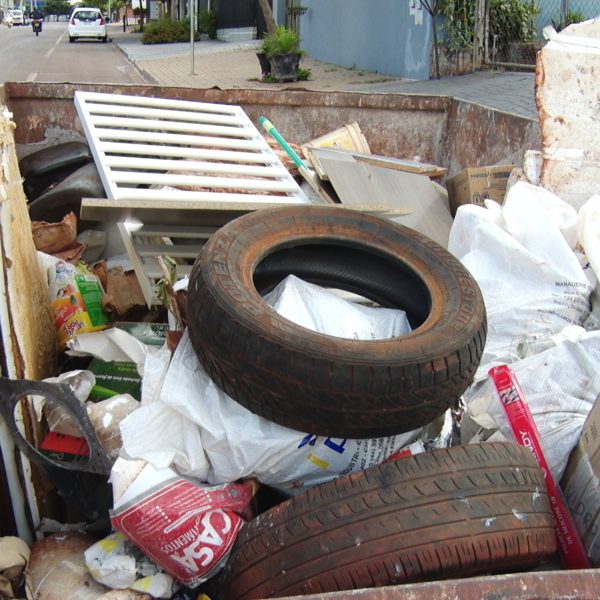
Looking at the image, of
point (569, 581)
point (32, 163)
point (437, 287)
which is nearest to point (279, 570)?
point (569, 581)

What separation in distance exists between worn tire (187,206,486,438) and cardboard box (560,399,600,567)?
0.34 m

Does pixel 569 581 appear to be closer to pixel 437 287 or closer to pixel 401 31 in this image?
pixel 437 287

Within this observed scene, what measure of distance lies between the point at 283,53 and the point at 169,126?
37.1 feet

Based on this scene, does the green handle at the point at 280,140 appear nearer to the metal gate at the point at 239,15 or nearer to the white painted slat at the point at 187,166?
the white painted slat at the point at 187,166

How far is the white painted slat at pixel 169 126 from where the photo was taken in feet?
11.8

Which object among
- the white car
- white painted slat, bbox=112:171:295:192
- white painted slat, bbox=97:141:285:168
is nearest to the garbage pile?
white painted slat, bbox=112:171:295:192

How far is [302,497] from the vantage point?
160cm

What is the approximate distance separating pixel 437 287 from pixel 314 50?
60.1 feet

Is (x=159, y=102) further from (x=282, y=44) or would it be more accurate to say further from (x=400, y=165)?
(x=282, y=44)

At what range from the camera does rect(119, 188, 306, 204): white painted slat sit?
2.81 m

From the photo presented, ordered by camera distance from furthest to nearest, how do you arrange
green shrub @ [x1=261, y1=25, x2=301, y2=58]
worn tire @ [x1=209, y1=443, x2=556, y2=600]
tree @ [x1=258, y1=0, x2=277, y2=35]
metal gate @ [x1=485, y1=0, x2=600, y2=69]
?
tree @ [x1=258, y1=0, x2=277, y2=35] → green shrub @ [x1=261, y1=25, x2=301, y2=58] → metal gate @ [x1=485, y1=0, x2=600, y2=69] → worn tire @ [x1=209, y1=443, x2=556, y2=600]

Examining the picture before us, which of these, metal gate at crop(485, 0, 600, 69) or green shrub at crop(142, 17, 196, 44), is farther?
green shrub at crop(142, 17, 196, 44)

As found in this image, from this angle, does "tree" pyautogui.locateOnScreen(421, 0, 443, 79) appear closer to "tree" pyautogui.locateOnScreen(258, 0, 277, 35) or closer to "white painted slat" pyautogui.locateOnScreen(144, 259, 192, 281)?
"tree" pyautogui.locateOnScreen(258, 0, 277, 35)

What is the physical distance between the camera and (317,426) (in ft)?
5.84
